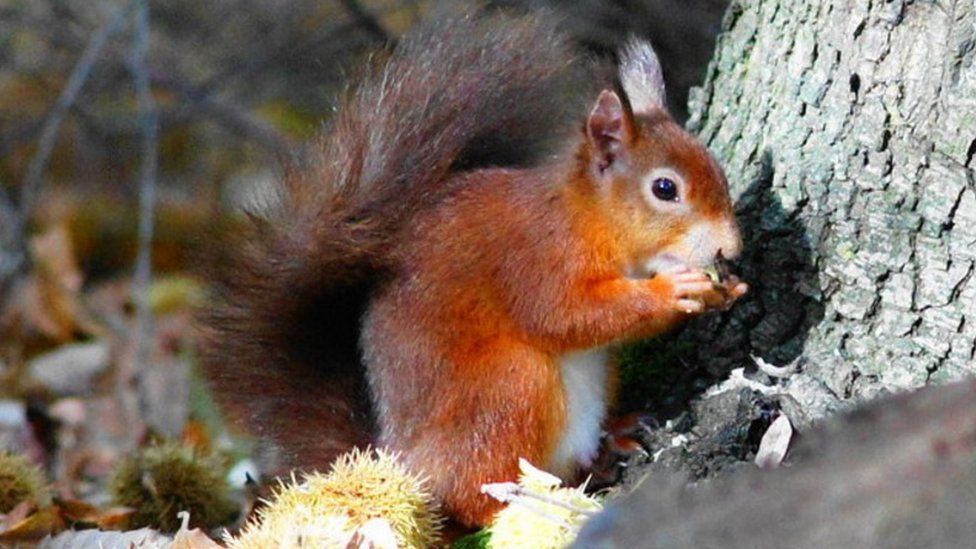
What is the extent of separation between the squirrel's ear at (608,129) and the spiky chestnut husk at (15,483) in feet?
3.89

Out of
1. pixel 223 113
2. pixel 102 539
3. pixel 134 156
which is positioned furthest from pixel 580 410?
pixel 134 156

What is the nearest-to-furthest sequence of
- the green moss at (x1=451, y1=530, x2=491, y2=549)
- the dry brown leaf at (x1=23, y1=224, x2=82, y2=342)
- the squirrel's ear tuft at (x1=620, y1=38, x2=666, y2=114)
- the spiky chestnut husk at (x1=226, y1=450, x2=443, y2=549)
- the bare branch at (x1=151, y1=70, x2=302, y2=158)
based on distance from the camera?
the spiky chestnut husk at (x1=226, y1=450, x2=443, y2=549), the green moss at (x1=451, y1=530, x2=491, y2=549), the squirrel's ear tuft at (x1=620, y1=38, x2=666, y2=114), the dry brown leaf at (x1=23, y1=224, x2=82, y2=342), the bare branch at (x1=151, y1=70, x2=302, y2=158)

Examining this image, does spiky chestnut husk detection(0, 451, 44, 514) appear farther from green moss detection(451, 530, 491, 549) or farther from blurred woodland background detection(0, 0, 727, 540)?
green moss detection(451, 530, 491, 549)

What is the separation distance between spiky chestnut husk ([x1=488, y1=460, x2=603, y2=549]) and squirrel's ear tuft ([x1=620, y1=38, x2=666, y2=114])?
0.74 metres

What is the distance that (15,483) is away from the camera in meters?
2.78

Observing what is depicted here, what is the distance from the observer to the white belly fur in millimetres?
2525

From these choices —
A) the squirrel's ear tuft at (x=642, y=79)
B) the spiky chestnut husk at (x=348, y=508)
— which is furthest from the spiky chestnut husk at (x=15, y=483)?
the squirrel's ear tuft at (x=642, y=79)

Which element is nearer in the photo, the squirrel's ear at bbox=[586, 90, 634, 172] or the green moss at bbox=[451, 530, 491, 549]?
the green moss at bbox=[451, 530, 491, 549]

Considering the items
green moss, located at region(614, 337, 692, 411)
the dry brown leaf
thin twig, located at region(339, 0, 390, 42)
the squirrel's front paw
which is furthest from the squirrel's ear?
the dry brown leaf

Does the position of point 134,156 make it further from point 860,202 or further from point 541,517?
point 541,517

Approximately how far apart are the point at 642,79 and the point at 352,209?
599 mm

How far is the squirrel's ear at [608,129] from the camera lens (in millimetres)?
2570

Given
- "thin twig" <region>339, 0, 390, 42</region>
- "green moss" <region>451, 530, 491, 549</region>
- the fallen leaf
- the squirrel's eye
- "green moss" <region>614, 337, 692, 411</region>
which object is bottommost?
the fallen leaf

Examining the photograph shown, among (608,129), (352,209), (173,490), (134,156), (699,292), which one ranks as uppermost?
(608,129)
